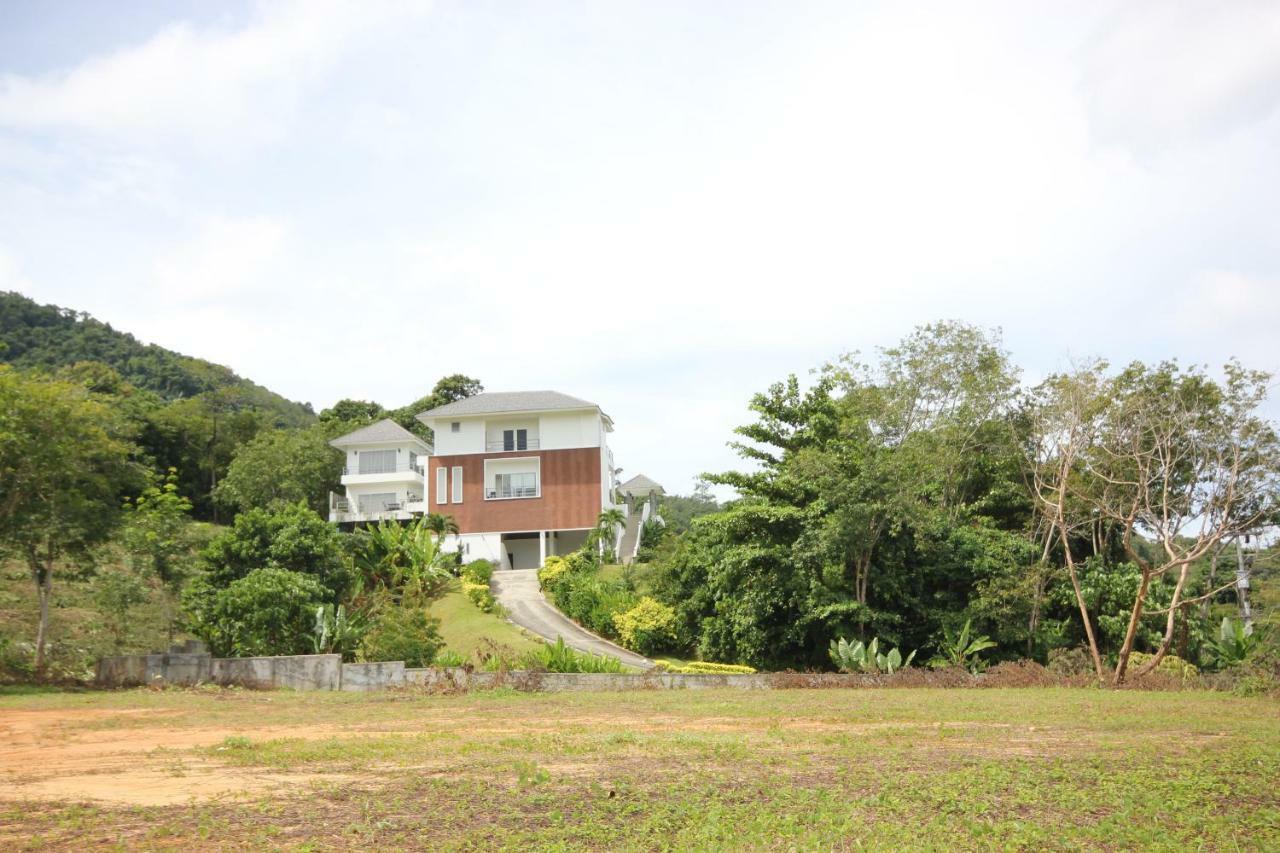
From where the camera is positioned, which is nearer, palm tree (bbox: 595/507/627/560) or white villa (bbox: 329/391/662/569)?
palm tree (bbox: 595/507/627/560)

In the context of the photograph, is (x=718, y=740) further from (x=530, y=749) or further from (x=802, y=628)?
(x=802, y=628)

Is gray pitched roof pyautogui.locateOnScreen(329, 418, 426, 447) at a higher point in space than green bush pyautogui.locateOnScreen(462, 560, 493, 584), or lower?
higher

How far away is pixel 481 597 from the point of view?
37.9 meters

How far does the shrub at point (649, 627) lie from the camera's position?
30703mm

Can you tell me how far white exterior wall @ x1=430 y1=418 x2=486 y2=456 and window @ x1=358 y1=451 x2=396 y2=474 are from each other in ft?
18.6

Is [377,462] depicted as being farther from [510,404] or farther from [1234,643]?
[1234,643]

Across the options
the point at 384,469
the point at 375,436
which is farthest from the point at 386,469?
the point at 375,436

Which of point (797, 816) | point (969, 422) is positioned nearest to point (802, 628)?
point (969, 422)

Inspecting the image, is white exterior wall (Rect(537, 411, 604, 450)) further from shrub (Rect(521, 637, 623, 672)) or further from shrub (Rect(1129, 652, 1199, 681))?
shrub (Rect(1129, 652, 1199, 681))

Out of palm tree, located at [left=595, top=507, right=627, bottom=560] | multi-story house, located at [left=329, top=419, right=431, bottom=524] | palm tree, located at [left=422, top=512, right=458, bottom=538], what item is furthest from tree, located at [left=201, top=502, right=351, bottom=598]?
multi-story house, located at [left=329, top=419, right=431, bottom=524]

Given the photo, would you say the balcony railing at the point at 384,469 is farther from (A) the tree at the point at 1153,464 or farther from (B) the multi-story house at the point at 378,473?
(A) the tree at the point at 1153,464

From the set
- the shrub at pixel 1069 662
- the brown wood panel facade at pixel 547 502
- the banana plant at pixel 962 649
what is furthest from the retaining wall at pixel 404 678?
the brown wood panel facade at pixel 547 502

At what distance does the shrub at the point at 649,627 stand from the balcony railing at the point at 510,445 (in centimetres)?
1854

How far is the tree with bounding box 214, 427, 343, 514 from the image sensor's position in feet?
166
